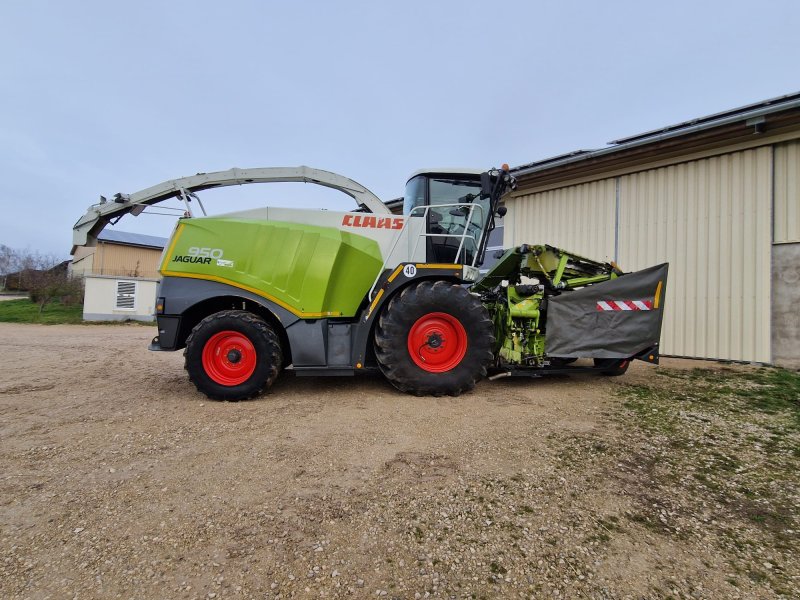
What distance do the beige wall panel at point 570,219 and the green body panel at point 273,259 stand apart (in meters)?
6.37

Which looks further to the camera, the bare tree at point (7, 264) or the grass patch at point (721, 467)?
the bare tree at point (7, 264)

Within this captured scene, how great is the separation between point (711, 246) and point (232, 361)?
8290 millimetres

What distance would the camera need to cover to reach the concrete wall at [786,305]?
6.18 meters

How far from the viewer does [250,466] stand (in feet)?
8.63

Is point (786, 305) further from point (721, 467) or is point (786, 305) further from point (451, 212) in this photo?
point (451, 212)

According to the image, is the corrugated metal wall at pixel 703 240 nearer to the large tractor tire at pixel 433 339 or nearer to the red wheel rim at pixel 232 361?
the large tractor tire at pixel 433 339

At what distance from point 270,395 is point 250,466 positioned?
6.32ft

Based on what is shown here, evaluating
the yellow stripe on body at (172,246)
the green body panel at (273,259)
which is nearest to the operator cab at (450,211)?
the green body panel at (273,259)

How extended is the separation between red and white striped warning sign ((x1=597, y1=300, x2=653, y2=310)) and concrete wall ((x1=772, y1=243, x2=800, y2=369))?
141 inches

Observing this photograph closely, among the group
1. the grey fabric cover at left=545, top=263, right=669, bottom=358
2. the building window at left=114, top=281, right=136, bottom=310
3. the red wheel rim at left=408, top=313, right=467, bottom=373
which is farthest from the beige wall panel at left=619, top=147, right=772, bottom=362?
the building window at left=114, top=281, right=136, bottom=310

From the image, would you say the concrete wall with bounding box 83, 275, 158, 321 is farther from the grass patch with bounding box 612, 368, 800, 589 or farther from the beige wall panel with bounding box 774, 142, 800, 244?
the beige wall panel with bounding box 774, 142, 800, 244

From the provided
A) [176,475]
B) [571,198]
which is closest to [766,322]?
[571,198]

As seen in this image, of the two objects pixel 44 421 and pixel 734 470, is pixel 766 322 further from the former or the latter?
pixel 44 421

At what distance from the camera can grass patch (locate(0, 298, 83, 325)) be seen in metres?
17.1
